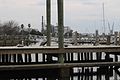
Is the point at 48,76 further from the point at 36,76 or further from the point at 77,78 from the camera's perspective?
the point at 77,78

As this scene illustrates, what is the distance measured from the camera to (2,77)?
23828mm

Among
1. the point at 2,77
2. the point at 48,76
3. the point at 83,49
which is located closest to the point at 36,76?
the point at 48,76

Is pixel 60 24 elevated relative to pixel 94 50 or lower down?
elevated

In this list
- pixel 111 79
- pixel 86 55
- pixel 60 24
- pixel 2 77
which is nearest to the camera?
pixel 60 24

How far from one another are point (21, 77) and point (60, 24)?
17.2 ft

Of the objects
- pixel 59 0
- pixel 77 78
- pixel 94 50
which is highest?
pixel 59 0

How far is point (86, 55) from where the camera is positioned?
31766 millimetres

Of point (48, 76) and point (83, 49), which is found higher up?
point (83, 49)

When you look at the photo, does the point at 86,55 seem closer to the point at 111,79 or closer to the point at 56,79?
the point at 111,79

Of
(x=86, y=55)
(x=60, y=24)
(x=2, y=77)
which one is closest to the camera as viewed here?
(x=60, y=24)

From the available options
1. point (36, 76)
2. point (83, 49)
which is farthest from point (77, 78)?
point (83, 49)

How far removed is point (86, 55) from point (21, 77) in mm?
8640

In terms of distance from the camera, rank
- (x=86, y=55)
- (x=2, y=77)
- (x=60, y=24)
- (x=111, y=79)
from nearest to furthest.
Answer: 1. (x=60, y=24)
2. (x=2, y=77)
3. (x=111, y=79)
4. (x=86, y=55)

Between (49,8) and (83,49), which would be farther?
(49,8)
